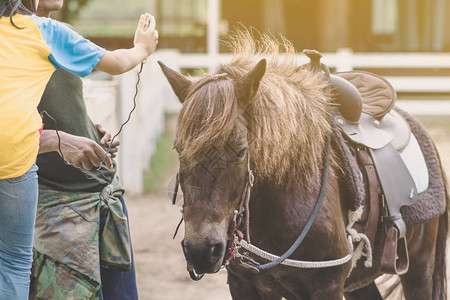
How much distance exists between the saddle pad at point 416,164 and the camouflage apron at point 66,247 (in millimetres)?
1590

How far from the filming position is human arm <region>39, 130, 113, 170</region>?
7.77ft

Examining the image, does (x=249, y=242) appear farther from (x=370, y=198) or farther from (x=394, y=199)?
(x=394, y=199)

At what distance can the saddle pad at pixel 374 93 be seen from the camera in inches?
133

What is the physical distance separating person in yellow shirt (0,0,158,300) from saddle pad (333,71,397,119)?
1511 millimetres

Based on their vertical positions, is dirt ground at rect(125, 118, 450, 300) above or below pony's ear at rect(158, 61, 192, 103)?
below

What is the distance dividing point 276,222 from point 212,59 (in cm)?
999

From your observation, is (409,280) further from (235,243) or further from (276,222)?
(235,243)

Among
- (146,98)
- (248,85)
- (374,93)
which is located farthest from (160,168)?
(248,85)

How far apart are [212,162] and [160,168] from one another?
684 cm

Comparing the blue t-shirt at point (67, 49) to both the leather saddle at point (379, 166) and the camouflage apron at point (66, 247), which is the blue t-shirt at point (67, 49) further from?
the leather saddle at point (379, 166)

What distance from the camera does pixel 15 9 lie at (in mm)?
2111

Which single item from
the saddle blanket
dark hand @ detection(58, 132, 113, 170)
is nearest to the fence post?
the saddle blanket

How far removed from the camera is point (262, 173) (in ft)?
8.16

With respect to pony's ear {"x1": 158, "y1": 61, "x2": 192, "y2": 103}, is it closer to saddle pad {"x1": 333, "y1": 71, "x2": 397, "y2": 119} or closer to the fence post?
saddle pad {"x1": 333, "y1": 71, "x2": 397, "y2": 119}
